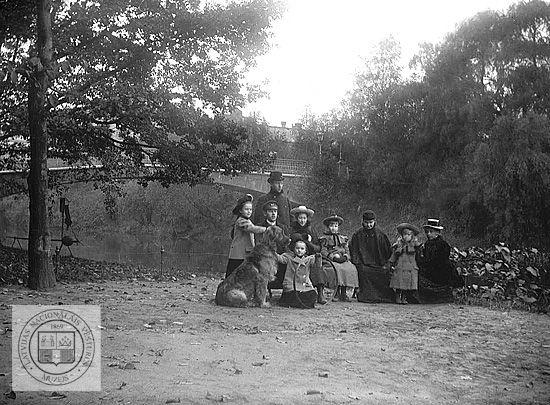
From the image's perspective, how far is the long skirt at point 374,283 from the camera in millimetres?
9930

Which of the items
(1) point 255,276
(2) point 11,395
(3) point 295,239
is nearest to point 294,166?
(3) point 295,239

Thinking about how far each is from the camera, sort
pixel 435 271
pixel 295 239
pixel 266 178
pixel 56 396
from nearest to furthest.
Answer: pixel 56 396, pixel 295 239, pixel 435 271, pixel 266 178

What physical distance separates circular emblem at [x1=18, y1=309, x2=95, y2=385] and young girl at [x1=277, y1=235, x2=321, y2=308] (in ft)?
16.2

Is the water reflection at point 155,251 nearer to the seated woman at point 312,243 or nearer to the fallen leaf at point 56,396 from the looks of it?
the seated woman at point 312,243

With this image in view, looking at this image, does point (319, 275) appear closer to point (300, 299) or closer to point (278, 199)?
point (300, 299)

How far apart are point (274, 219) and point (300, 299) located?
1.24m

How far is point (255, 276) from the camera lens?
28.3 feet

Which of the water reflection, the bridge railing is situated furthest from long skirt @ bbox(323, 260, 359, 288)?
the bridge railing

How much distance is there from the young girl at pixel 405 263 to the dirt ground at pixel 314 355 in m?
0.43

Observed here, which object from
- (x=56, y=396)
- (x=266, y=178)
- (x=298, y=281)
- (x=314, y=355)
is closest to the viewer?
(x=56, y=396)

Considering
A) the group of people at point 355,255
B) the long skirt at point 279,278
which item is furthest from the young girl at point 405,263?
the long skirt at point 279,278

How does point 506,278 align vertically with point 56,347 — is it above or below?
below

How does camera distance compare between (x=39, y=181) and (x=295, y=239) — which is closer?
(x=295, y=239)

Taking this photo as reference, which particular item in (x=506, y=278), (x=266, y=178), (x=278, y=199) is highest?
(x=266, y=178)
